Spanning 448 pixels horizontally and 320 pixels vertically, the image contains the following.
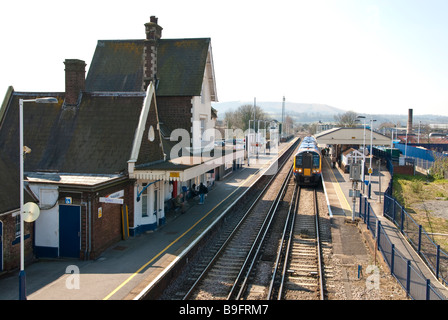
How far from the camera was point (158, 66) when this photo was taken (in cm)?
2572

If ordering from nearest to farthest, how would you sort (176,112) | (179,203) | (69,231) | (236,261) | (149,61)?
(69,231) < (236,261) < (179,203) < (149,61) < (176,112)

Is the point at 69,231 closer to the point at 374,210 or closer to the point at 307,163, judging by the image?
the point at 374,210

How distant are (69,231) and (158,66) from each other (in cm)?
1448

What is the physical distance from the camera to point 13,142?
55.5 feet

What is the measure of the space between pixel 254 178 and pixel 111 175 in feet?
67.5

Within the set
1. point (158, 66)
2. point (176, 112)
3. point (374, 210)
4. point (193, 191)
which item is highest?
point (158, 66)

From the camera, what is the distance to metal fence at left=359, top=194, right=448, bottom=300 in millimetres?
10188

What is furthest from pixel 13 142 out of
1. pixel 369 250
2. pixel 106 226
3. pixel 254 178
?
pixel 254 178

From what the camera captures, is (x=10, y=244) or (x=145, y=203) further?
(x=145, y=203)

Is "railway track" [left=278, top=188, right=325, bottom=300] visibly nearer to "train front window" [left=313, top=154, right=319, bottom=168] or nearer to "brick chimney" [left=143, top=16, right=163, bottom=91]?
"train front window" [left=313, top=154, right=319, bottom=168]

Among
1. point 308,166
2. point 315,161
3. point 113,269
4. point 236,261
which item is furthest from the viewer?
point 308,166

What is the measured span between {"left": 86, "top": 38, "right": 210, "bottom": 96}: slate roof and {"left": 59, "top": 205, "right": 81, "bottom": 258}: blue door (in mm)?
11222

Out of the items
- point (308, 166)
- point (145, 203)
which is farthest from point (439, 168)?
point (145, 203)
